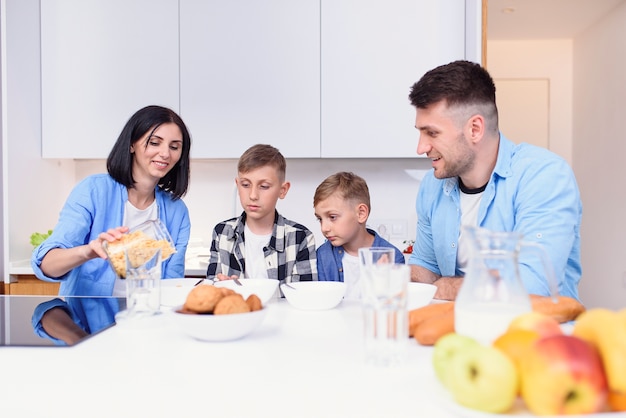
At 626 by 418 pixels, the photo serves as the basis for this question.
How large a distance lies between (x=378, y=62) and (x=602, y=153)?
3.09 m

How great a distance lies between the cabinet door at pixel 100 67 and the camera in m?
2.96

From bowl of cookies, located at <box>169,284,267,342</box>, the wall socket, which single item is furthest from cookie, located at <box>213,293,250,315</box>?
the wall socket

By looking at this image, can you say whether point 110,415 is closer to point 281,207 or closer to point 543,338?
point 543,338

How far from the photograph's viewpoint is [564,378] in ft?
1.90

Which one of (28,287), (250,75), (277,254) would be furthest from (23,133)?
(277,254)

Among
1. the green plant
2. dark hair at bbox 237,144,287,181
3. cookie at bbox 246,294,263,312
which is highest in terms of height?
dark hair at bbox 237,144,287,181

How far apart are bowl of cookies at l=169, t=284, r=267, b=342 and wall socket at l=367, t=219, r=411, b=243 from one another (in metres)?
2.23

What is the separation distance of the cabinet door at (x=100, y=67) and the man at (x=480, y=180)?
162 centimetres

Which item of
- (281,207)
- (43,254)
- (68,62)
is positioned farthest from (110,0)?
(43,254)

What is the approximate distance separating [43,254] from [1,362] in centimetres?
96

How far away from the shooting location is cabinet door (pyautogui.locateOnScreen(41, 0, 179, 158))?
116 inches

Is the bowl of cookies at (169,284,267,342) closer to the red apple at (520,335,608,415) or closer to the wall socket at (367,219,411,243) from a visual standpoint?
the red apple at (520,335,608,415)

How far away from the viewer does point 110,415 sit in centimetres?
67

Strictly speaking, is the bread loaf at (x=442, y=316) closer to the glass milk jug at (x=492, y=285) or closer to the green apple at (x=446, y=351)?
the glass milk jug at (x=492, y=285)
